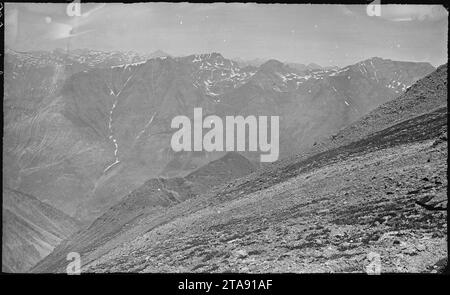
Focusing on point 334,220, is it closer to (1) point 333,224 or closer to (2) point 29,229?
(1) point 333,224

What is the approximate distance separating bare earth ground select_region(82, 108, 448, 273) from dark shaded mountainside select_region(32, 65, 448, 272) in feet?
0.14

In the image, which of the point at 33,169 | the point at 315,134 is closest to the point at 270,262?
the point at 315,134

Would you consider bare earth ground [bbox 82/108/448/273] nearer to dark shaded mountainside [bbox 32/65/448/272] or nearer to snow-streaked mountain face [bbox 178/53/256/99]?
dark shaded mountainside [bbox 32/65/448/272]

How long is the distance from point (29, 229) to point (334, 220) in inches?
4544

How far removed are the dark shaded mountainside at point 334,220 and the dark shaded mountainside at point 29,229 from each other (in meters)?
65.6

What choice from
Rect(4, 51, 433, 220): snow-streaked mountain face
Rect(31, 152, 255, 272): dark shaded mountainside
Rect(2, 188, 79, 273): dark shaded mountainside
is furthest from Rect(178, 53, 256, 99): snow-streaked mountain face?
Rect(2, 188, 79, 273): dark shaded mountainside

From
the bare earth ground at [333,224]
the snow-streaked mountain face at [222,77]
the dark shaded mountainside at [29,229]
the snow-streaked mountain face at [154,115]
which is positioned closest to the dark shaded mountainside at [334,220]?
the bare earth ground at [333,224]

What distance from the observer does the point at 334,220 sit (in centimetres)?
1961

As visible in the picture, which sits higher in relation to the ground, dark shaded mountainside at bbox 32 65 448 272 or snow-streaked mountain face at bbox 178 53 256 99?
snow-streaked mountain face at bbox 178 53 256 99

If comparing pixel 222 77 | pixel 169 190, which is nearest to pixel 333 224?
pixel 169 190

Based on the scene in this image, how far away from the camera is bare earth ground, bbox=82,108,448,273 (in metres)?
16.6

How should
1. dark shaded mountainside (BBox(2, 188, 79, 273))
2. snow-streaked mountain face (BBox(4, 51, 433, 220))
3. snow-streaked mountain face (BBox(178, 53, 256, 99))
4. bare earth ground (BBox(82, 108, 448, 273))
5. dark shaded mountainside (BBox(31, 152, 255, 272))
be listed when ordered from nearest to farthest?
bare earth ground (BBox(82, 108, 448, 273))
dark shaded mountainside (BBox(31, 152, 255, 272))
dark shaded mountainside (BBox(2, 188, 79, 273))
snow-streaked mountain face (BBox(178, 53, 256, 99))
snow-streaked mountain face (BBox(4, 51, 433, 220))

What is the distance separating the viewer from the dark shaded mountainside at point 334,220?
1664cm

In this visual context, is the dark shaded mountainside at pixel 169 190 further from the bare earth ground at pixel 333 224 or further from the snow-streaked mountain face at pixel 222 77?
the snow-streaked mountain face at pixel 222 77
